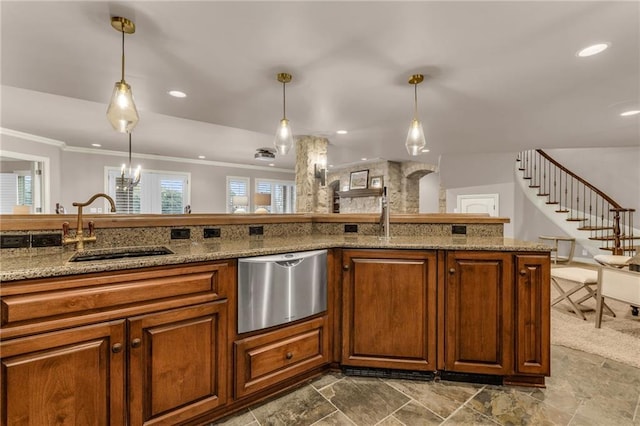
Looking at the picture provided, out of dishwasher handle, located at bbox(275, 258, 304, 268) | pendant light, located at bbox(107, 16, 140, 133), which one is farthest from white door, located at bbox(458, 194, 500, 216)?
pendant light, located at bbox(107, 16, 140, 133)

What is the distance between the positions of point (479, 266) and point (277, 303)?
125 centimetres

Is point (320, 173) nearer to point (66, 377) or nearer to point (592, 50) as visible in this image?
point (592, 50)

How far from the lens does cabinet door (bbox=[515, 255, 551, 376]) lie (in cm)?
176

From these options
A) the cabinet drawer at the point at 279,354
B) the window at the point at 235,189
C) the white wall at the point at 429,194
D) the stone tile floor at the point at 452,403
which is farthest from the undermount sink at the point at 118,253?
the white wall at the point at 429,194

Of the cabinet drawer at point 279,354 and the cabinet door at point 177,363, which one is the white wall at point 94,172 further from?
the cabinet drawer at point 279,354

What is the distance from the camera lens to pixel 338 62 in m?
2.31

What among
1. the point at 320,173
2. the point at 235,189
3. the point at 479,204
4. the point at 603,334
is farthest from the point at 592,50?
the point at 235,189

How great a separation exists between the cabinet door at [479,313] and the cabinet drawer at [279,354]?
82cm

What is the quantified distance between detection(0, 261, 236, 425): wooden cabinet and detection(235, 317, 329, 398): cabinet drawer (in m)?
0.11

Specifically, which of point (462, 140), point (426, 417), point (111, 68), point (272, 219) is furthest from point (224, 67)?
point (462, 140)

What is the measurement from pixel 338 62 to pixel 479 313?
2061mm

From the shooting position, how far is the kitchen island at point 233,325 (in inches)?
44.5

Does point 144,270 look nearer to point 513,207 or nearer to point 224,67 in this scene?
point 224,67

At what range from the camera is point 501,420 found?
1.54m
